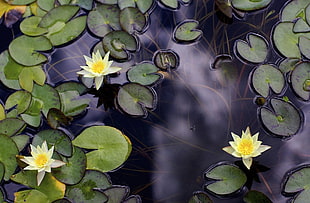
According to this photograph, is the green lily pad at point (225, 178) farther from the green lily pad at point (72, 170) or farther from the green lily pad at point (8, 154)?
the green lily pad at point (8, 154)

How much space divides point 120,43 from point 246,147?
1103 mm

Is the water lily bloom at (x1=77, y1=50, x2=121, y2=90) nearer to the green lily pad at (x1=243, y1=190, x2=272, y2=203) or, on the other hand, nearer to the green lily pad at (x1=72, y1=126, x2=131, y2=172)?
the green lily pad at (x1=72, y1=126, x2=131, y2=172)

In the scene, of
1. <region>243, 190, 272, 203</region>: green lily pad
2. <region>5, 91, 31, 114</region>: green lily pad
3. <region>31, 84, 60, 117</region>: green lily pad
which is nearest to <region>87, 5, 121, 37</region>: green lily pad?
<region>31, 84, 60, 117</region>: green lily pad

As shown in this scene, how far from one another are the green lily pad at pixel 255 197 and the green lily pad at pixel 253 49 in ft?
2.80

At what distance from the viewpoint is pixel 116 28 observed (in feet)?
8.36

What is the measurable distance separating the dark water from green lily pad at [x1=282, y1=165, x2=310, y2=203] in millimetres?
46

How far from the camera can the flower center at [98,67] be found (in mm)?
2275

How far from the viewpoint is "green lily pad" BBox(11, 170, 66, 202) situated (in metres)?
2.02

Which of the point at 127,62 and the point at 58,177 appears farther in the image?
the point at 127,62

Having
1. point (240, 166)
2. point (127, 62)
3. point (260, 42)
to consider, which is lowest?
point (240, 166)

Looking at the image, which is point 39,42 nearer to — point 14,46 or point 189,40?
point 14,46

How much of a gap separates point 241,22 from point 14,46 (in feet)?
5.22

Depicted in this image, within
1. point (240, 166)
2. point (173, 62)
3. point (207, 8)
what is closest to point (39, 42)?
point (173, 62)

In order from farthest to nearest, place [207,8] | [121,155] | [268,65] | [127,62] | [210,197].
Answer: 1. [207,8]
2. [127,62]
3. [268,65]
4. [121,155]
5. [210,197]
